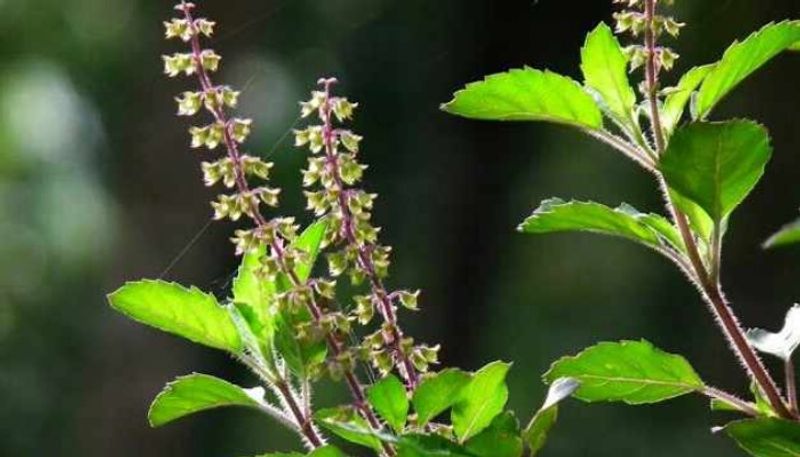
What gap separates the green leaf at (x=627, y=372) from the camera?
296mm

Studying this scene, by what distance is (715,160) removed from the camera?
27 cm

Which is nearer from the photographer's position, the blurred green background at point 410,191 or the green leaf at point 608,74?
the green leaf at point 608,74

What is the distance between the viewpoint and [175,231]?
6.72ft


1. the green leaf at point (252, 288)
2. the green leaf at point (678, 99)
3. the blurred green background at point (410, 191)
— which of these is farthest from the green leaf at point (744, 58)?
the blurred green background at point (410, 191)

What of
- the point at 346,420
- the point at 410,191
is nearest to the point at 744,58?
the point at 346,420

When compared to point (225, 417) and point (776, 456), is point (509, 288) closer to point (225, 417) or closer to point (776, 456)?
point (225, 417)

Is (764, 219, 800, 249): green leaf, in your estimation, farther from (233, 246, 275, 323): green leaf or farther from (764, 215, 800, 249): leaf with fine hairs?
(233, 246, 275, 323): green leaf

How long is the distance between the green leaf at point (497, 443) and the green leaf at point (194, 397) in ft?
0.21

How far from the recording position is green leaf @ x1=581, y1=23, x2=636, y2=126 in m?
0.32

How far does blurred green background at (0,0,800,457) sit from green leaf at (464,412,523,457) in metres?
1.89

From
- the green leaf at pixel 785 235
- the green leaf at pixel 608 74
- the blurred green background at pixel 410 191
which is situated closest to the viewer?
the green leaf at pixel 785 235

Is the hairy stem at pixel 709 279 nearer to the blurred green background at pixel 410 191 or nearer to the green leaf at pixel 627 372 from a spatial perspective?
the green leaf at pixel 627 372

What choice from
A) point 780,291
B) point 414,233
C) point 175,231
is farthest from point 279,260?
point 414,233

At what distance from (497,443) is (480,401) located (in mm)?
19
